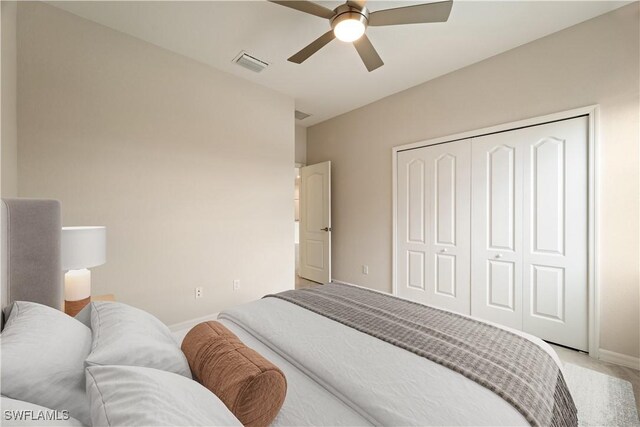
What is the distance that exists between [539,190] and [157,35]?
3705 millimetres

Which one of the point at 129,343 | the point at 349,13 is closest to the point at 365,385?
the point at 129,343

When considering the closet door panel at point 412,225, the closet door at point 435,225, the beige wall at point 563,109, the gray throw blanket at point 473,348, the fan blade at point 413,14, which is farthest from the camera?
the closet door panel at point 412,225

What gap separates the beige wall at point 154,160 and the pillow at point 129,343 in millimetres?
1591

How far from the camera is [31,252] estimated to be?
→ 1.17 m

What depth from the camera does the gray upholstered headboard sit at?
3.60 ft

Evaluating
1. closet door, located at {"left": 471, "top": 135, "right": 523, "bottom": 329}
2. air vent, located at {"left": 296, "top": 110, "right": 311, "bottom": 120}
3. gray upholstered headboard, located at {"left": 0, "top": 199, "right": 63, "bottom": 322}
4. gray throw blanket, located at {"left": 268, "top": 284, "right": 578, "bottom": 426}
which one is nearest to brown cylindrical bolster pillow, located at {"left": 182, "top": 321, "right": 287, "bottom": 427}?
gray throw blanket, located at {"left": 268, "top": 284, "right": 578, "bottom": 426}

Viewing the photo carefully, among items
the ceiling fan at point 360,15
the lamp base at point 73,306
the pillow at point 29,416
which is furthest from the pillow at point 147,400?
the ceiling fan at point 360,15

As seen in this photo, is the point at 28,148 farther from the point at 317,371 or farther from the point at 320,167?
the point at 320,167

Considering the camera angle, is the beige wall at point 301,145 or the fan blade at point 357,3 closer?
the fan blade at point 357,3

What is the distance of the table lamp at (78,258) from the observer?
1.40 metres

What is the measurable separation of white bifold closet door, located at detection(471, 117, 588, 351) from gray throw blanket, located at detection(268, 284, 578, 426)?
5.12 ft

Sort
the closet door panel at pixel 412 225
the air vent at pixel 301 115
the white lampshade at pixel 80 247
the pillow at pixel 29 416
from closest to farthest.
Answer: the pillow at pixel 29 416, the white lampshade at pixel 80 247, the closet door panel at pixel 412 225, the air vent at pixel 301 115

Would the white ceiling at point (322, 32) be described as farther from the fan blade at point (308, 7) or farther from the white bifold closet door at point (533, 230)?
the white bifold closet door at point (533, 230)

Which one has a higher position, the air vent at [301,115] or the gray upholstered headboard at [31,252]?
the air vent at [301,115]
